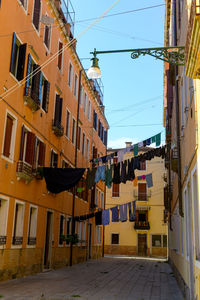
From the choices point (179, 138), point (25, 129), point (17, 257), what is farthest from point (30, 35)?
point (17, 257)

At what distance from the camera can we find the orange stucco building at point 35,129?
12.5 m

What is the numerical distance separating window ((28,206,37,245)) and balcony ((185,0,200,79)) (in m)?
11.2

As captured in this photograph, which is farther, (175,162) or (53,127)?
(53,127)

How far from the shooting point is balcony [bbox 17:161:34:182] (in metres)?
13.3

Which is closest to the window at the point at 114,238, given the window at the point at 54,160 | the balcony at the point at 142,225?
the balcony at the point at 142,225

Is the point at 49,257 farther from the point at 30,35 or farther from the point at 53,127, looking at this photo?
the point at 30,35

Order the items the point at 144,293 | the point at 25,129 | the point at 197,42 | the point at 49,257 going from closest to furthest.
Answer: the point at 197,42 < the point at 144,293 < the point at 25,129 < the point at 49,257

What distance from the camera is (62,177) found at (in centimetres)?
1483

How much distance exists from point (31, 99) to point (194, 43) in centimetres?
999

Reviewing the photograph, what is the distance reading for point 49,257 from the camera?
17891 mm

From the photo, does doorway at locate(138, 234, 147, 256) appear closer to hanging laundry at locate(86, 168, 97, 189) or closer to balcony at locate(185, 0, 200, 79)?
hanging laundry at locate(86, 168, 97, 189)

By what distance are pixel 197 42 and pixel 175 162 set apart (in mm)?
8201

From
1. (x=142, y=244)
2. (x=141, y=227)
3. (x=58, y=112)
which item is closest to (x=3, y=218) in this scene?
(x=58, y=112)

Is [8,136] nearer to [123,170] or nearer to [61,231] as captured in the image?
[123,170]
